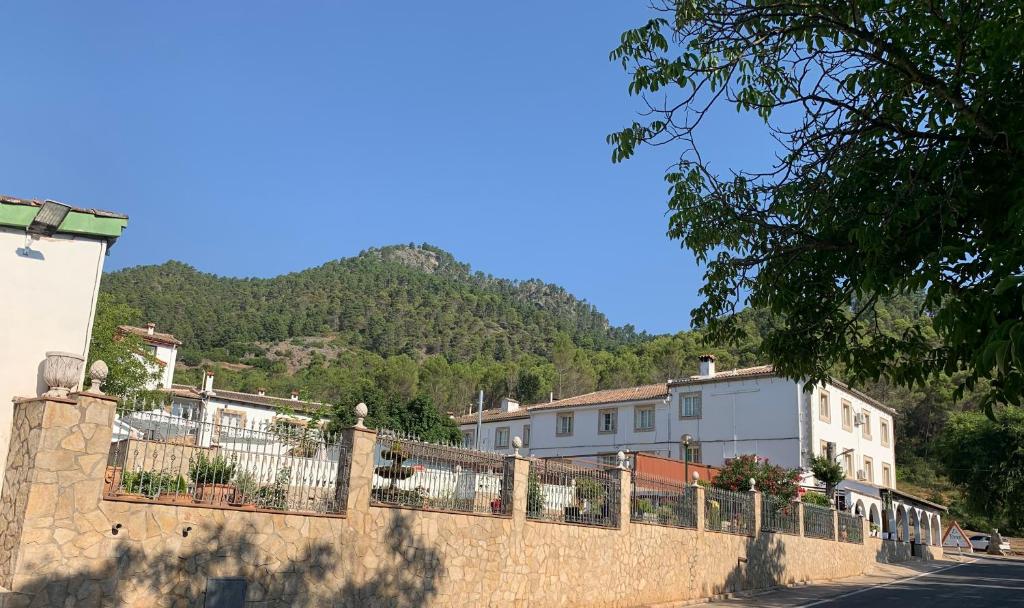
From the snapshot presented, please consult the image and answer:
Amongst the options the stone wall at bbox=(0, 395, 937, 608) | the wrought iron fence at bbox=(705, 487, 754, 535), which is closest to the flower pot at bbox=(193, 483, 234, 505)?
the stone wall at bbox=(0, 395, 937, 608)

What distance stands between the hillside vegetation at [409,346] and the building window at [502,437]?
5.23 metres

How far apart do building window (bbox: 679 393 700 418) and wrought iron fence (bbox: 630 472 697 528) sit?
82.3 ft

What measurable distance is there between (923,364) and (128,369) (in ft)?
106

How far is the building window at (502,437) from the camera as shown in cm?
5344

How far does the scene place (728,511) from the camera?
2025 cm

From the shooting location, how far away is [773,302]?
31.7ft

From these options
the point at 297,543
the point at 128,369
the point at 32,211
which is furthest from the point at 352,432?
the point at 128,369

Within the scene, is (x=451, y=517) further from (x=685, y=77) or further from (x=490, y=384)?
(x=490, y=384)

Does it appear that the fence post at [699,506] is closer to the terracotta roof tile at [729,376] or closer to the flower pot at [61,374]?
the flower pot at [61,374]

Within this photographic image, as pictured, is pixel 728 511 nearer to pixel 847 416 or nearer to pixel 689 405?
pixel 689 405

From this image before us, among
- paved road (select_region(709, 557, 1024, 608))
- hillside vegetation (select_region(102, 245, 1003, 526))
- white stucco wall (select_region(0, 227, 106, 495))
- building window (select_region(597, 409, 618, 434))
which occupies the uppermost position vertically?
hillside vegetation (select_region(102, 245, 1003, 526))

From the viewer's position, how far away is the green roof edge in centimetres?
1077

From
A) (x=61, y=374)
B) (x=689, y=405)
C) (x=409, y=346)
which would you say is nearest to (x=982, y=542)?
(x=689, y=405)

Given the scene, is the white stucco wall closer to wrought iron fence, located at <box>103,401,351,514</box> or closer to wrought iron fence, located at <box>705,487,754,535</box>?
wrought iron fence, located at <box>103,401,351,514</box>
